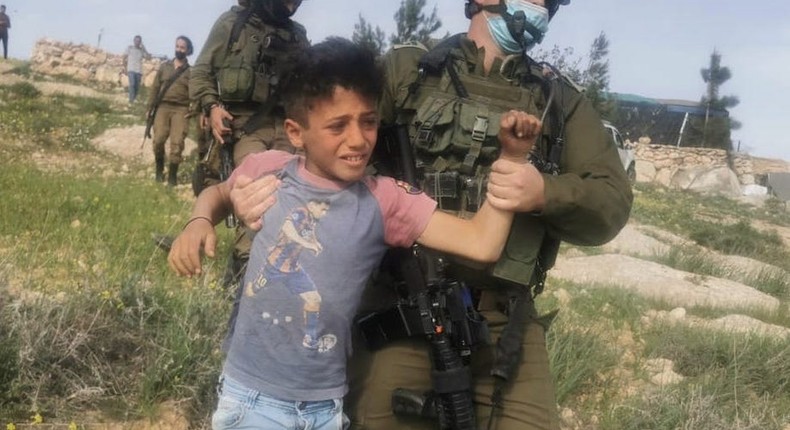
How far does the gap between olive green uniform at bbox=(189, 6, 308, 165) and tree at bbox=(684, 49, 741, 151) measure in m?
33.0

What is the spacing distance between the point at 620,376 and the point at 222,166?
2.51m

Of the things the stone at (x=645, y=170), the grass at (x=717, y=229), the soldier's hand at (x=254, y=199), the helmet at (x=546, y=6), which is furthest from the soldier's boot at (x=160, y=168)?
the stone at (x=645, y=170)

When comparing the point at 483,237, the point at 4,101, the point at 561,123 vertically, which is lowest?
the point at 4,101

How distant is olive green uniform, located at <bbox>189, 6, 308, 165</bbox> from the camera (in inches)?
183

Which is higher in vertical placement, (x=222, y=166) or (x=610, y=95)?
(x=610, y=95)

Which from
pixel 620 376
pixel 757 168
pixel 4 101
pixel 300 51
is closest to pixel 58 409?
pixel 300 51

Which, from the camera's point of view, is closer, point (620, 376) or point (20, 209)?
point (620, 376)

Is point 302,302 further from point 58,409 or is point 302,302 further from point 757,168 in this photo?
point 757,168

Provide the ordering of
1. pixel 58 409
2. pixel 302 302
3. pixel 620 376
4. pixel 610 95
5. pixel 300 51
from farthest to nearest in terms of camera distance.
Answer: pixel 610 95 < pixel 620 376 < pixel 58 409 < pixel 300 51 < pixel 302 302

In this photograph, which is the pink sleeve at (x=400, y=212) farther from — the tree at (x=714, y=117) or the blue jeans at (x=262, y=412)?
the tree at (x=714, y=117)

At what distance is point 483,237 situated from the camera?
6.44 feet

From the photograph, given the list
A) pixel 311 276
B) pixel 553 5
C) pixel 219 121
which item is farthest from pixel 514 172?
pixel 219 121

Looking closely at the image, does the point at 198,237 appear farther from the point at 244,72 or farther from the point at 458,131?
the point at 244,72

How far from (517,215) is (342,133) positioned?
1.89ft
